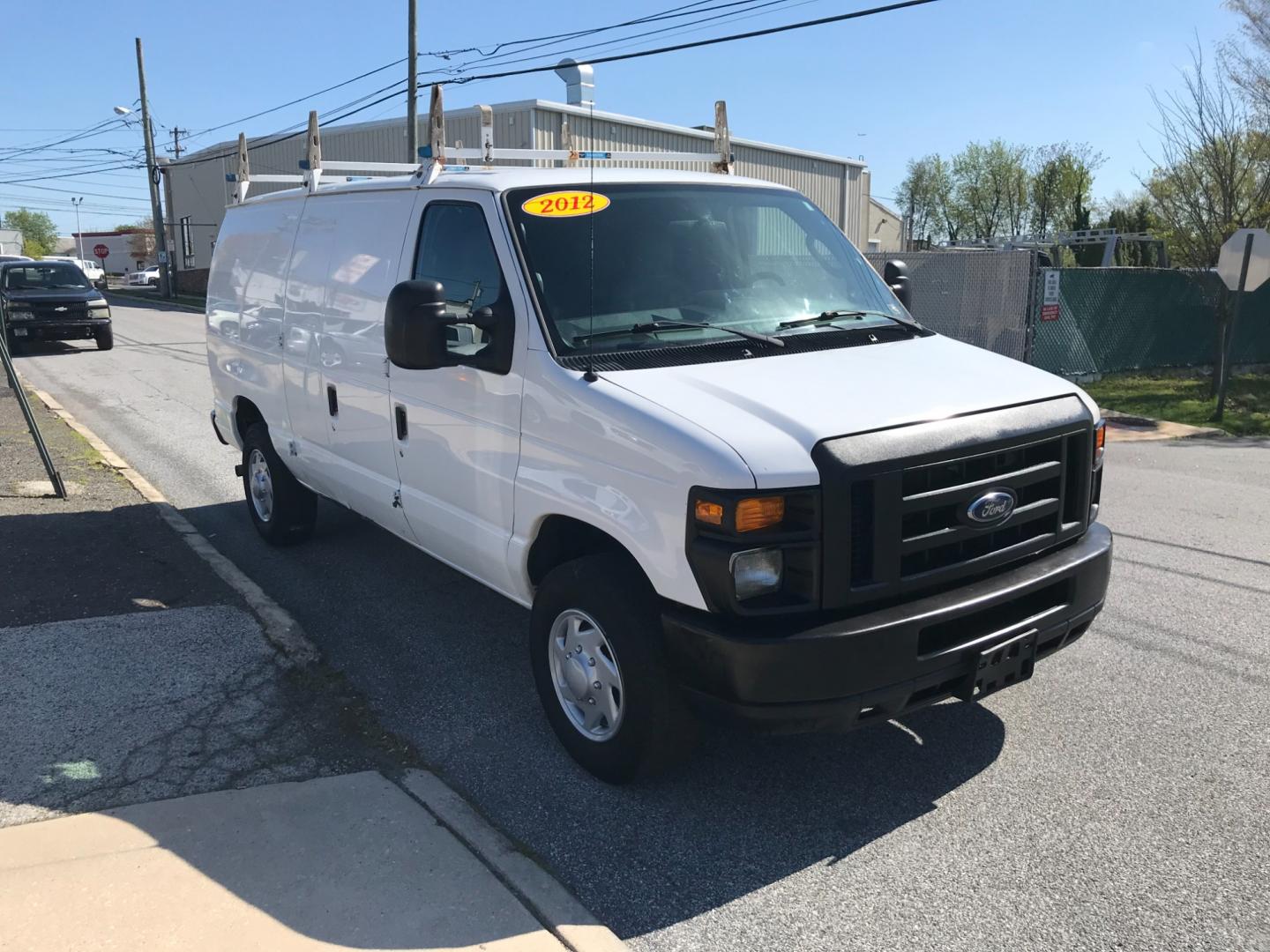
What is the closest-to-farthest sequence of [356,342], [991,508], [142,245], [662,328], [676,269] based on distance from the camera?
[991,508], [662,328], [676,269], [356,342], [142,245]

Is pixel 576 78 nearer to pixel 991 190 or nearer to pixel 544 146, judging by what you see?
pixel 544 146

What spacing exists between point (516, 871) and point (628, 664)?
74cm

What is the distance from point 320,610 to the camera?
18.9 ft

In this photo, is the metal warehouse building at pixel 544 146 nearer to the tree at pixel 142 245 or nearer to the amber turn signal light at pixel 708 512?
the amber turn signal light at pixel 708 512

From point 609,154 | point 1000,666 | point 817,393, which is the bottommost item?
point 1000,666

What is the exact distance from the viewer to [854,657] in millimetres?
3242

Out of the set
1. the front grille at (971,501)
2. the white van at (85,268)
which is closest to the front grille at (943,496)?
the front grille at (971,501)

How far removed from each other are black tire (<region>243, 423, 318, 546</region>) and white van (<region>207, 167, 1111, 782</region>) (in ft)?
5.10

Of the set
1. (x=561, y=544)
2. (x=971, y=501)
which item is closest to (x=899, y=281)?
(x=971, y=501)

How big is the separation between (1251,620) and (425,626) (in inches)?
171

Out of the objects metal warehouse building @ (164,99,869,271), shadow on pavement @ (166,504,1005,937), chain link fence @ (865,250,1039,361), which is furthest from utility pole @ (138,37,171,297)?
shadow on pavement @ (166,504,1005,937)

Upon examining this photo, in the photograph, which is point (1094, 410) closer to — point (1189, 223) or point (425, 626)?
point (425, 626)

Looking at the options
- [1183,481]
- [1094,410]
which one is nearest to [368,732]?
[1094,410]

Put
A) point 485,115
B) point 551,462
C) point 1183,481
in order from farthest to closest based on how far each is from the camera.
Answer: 1. point 1183,481
2. point 485,115
3. point 551,462
